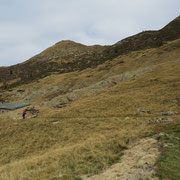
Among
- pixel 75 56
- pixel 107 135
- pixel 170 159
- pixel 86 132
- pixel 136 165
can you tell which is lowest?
pixel 86 132

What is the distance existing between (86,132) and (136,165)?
8.74 metres

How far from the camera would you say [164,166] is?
6.34 m

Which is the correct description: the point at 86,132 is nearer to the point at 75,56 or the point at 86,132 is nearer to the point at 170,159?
the point at 170,159

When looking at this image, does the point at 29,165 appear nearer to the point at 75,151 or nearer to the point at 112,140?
the point at 75,151

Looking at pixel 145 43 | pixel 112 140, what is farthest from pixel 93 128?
pixel 145 43

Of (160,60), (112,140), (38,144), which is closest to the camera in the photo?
(112,140)

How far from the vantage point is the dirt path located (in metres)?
6.28

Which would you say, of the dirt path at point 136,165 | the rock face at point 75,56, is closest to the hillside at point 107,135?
the dirt path at point 136,165

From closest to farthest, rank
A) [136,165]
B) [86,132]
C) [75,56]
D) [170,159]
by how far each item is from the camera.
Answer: [170,159] → [136,165] → [86,132] → [75,56]

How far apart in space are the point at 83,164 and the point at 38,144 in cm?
859

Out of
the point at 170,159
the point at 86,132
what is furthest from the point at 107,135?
the point at 170,159

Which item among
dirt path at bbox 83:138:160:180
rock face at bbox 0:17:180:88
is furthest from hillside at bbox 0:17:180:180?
rock face at bbox 0:17:180:88

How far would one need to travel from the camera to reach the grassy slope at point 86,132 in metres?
8.58

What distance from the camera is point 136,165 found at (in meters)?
7.04
